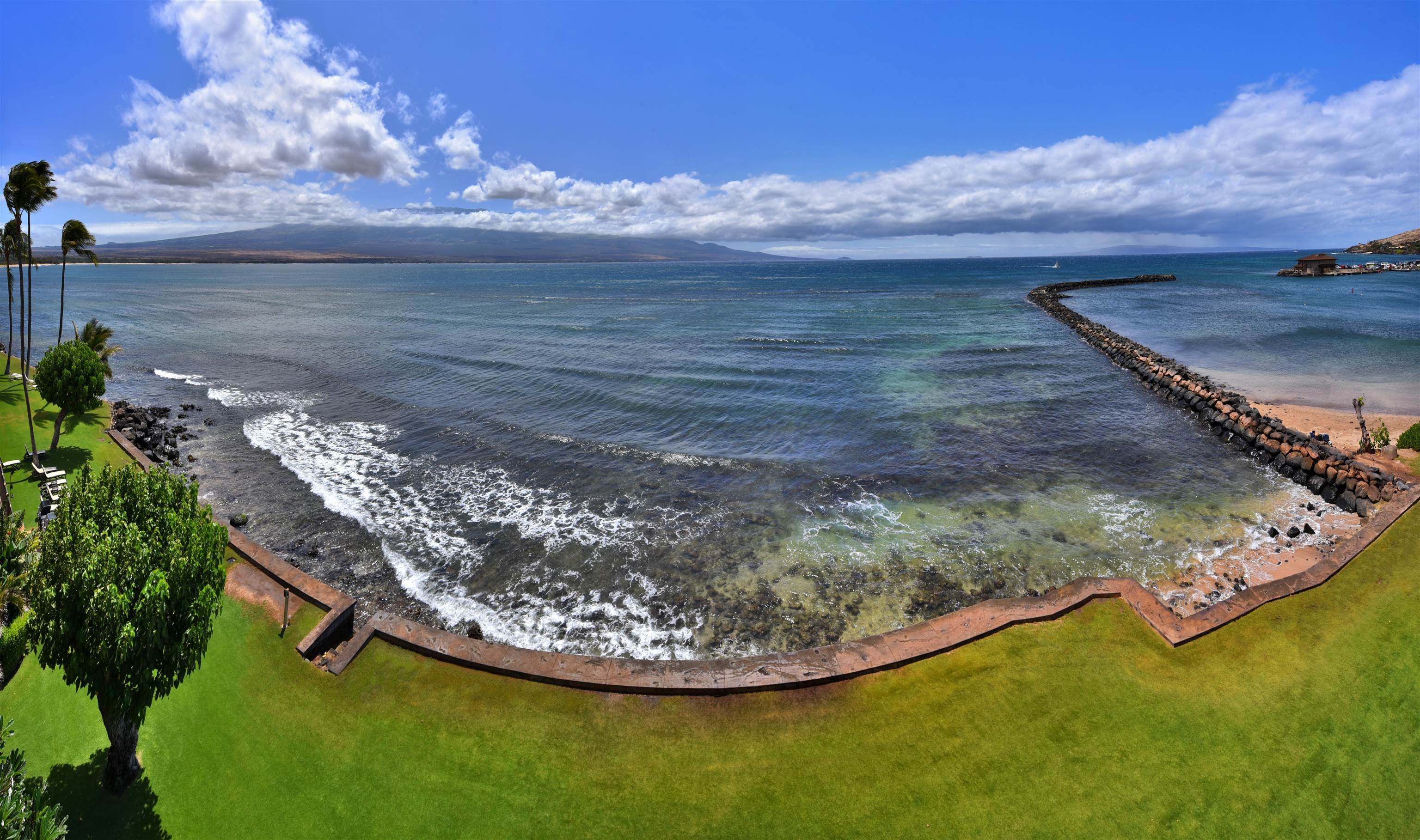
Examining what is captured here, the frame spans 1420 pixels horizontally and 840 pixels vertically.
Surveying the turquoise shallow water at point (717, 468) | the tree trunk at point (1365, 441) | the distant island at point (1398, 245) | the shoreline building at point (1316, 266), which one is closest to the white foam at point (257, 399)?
the turquoise shallow water at point (717, 468)

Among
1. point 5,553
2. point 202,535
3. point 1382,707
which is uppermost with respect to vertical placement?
point 202,535

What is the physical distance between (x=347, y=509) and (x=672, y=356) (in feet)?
96.7

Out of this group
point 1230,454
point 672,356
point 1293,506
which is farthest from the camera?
point 672,356

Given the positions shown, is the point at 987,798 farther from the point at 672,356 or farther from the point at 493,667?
the point at 672,356

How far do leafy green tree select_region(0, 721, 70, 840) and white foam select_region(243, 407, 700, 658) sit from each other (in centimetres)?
727

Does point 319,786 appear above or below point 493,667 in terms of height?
below

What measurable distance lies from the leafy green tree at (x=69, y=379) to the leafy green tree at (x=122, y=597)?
60.7 feet

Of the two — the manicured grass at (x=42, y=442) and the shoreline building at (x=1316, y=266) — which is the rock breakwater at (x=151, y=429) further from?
the shoreline building at (x=1316, y=266)

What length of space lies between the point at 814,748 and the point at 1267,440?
26.0m

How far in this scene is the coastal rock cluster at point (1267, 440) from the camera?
1902cm

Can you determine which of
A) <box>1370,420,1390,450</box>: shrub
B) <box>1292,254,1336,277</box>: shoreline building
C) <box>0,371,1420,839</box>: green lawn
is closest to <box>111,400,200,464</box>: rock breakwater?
<box>0,371,1420,839</box>: green lawn

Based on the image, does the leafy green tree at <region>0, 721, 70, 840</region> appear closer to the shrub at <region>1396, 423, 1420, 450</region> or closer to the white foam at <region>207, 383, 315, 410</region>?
the white foam at <region>207, 383, 315, 410</region>

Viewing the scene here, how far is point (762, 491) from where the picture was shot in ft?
67.7

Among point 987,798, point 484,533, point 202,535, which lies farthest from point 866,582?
point 202,535
